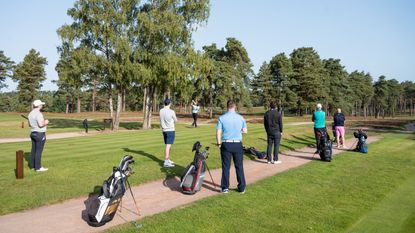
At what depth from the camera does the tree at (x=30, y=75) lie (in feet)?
248

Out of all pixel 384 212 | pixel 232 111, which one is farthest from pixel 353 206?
pixel 232 111

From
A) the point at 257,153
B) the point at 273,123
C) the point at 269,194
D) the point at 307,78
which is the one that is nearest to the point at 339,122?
the point at 257,153

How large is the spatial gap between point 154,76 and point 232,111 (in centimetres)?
2261

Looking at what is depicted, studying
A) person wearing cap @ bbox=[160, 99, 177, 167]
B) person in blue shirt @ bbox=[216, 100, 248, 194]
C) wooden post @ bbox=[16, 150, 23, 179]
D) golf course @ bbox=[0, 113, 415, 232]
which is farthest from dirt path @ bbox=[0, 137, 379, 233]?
wooden post @ bbox=[16, 150, 23, 179]

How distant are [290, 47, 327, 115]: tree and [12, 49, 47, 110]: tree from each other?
54.2 metres

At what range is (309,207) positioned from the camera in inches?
306

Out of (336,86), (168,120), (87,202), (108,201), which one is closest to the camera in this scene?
(108,201)

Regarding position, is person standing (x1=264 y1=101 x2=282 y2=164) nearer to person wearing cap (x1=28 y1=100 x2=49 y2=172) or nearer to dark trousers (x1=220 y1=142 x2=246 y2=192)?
dark trousers (x1=220 y1=142 x2=246 y2=192)

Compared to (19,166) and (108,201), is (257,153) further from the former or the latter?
(108,201)

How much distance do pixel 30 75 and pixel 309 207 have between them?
7949 cm

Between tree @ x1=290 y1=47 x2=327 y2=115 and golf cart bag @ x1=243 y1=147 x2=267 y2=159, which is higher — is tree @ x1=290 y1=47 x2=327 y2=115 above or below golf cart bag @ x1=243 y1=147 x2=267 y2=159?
above

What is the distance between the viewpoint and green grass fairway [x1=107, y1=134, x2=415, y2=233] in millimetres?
6602

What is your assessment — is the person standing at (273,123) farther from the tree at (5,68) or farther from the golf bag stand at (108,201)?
the tree at (5,68)

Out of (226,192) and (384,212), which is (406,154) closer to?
(384,212)
